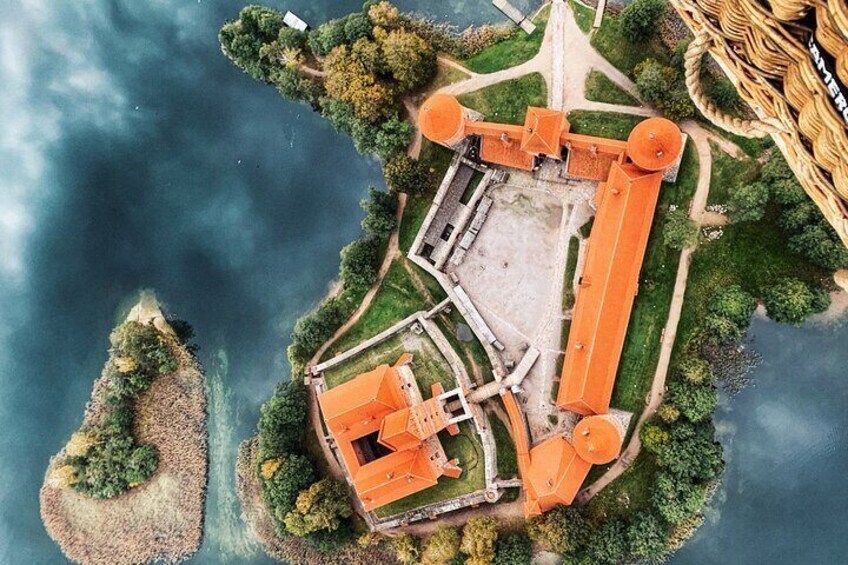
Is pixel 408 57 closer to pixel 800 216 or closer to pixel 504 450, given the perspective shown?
pixel 800 216

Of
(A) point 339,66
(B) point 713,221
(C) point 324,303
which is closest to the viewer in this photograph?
(B) point 713,221

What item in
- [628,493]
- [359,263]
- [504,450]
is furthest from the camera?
[359,263]

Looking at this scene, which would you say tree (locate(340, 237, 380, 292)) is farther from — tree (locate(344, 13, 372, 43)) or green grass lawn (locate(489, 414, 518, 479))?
tree (locate(344, 13, 372, 43))

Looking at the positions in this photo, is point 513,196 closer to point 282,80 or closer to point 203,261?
point 282,80

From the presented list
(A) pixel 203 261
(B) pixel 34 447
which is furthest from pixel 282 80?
(B) pixel 34 447

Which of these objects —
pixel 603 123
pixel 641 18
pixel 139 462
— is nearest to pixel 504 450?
pixel 603 123

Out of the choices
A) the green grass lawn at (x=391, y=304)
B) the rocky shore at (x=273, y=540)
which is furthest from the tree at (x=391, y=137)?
the rocky shore at (x=273, y=540)
